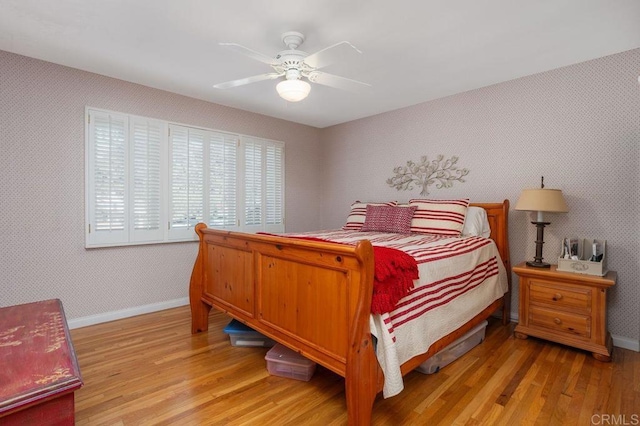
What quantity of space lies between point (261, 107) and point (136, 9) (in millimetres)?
2041

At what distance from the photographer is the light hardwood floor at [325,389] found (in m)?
1.70

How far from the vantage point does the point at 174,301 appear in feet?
11.5

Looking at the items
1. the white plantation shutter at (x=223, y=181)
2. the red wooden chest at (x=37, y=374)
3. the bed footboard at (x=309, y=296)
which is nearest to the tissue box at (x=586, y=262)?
the bed footboard at (x=309, y=296)

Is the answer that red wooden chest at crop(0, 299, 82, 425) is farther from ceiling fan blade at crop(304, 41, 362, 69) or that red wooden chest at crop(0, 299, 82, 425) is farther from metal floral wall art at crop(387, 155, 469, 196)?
metal floral wall art at crop(387, 155, 469, 196)

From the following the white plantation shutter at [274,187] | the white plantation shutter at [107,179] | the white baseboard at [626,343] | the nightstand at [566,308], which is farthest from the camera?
the white plantation shutter at [274,187]

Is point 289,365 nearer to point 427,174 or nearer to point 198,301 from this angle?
point 198,301

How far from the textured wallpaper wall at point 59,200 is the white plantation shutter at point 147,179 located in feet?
0.42

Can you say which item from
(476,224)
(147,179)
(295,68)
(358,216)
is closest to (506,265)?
(476,224)

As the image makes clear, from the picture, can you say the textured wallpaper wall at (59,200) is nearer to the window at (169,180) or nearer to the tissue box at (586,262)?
the window at (169,180)

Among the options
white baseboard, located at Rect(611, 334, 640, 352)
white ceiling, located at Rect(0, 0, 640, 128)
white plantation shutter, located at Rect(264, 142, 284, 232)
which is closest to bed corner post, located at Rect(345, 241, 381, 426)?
white ceiling, located at Rect(0, 0, 640, 128)

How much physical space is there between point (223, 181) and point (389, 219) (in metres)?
2.05

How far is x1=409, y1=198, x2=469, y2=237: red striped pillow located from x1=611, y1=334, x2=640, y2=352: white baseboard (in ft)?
4.76

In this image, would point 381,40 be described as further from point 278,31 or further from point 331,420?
point 331,420

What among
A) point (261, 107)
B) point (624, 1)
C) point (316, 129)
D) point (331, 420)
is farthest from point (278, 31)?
point (316, 129)
